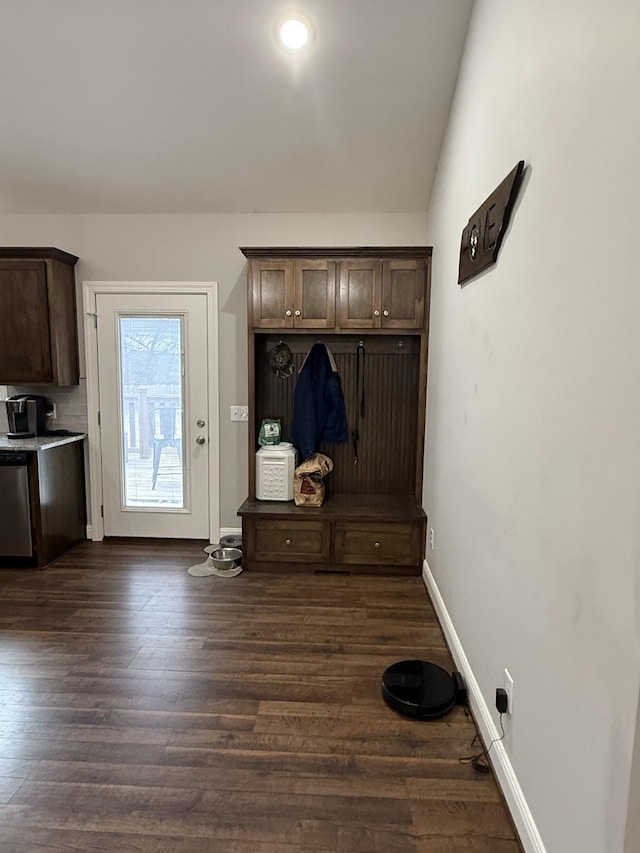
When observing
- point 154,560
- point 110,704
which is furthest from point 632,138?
point 154,560

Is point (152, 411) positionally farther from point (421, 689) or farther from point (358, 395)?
point (421, 689)

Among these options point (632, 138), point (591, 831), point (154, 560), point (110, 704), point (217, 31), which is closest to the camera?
point (632, 138)

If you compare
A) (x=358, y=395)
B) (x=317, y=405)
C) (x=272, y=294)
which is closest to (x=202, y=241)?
(x=272, y=294)

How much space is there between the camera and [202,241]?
3799 millimetres

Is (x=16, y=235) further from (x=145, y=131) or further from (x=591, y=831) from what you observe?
(x=591, y=831)

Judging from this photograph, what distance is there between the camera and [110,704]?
212 cm

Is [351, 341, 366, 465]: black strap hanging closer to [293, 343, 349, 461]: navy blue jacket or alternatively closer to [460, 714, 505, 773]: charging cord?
[293, 343, 349, 461]: navy blue jacket

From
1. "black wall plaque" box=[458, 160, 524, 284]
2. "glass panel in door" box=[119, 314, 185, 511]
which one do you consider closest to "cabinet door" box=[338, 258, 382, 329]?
"black wall plaque" box=[458, 160, 524, 284]

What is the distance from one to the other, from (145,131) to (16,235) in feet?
5.03

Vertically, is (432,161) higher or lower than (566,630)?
higher

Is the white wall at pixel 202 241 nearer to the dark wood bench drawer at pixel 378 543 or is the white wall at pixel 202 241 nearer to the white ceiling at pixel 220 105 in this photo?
the white ceiling at pixel 220 105

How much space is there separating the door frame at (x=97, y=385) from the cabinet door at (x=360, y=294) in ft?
3.47

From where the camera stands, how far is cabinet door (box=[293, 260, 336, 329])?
3.39 metres

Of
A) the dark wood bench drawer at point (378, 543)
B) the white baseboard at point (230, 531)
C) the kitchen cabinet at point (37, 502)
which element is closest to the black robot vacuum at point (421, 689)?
the dark wood bench drawer at point (378, 543)
